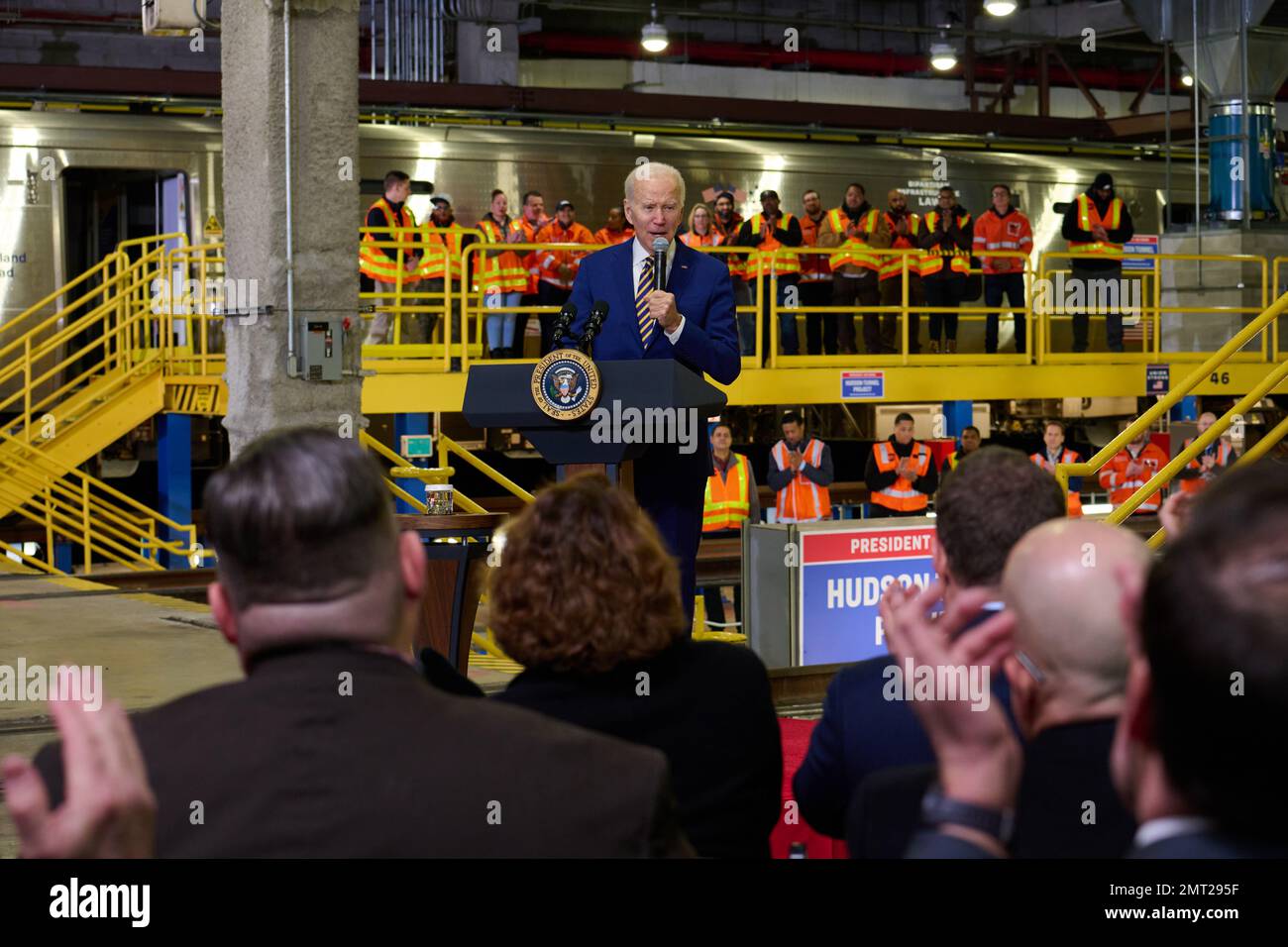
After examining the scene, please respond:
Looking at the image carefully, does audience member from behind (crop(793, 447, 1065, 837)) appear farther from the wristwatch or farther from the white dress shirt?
the white dress shirt

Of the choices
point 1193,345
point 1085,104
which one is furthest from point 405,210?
point 1085,104

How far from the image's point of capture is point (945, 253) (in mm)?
15055

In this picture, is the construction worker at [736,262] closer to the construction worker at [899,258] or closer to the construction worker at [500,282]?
the construction worker at [899,258]

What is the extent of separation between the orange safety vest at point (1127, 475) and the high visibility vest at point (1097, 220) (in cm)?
184

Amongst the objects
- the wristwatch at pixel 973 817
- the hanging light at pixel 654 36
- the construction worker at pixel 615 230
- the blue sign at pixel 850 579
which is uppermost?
the hanging light at pixel 654 36

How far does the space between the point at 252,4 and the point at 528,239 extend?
6280 mm

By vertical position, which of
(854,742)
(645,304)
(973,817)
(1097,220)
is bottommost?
(854,742)

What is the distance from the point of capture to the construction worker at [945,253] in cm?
Result: 1505

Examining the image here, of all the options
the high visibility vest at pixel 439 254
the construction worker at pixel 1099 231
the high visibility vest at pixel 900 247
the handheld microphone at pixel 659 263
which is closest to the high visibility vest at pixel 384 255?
the high visibility vest at pixel 439 254

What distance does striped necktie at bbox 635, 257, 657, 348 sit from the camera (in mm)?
5023

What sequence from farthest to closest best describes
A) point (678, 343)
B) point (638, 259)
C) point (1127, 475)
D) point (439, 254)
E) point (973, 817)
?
point (1127, 475)
point (439, 254)
point (638, 259)
point (678, 343)
point (973, 817)

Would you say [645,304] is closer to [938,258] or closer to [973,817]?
[973,817]

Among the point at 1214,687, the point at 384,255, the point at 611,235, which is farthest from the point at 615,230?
the point at 1214,687

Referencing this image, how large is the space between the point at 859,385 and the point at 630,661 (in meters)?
11.8
